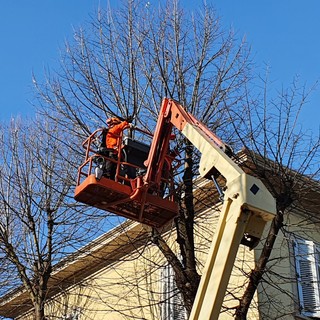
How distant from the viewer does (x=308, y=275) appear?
40.3 ft

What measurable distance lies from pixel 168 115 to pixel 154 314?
5764 millimetres

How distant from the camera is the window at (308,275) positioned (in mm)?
11805

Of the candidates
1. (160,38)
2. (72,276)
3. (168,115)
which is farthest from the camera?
(72,276)

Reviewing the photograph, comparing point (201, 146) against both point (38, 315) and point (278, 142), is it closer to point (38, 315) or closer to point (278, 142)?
point (278, 142)

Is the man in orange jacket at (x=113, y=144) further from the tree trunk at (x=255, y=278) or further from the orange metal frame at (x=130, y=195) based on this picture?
the tree trunk at (x=255, y=278)

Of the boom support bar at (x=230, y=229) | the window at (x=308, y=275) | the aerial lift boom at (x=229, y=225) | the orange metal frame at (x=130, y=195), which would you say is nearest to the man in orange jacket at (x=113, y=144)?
the orange metal frame at (x=130, y=195)

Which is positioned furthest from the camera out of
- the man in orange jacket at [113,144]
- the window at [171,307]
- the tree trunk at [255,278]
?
the window at [171,307]

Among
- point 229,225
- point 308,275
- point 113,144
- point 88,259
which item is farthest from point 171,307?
point 229,225

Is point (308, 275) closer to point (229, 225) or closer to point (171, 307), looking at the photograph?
point (171, 307)

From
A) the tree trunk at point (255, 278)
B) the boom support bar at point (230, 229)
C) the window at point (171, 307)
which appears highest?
the window at point (171, 307)

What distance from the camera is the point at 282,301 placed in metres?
11.7

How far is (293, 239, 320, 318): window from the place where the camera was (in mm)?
11805

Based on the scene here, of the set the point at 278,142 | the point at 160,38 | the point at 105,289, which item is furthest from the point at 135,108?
the point at 105,289

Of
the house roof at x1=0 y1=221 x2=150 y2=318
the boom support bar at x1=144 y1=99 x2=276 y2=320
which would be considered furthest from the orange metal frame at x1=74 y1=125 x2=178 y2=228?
the house roof at x1=0 y1=221 x2=150 y2=318
